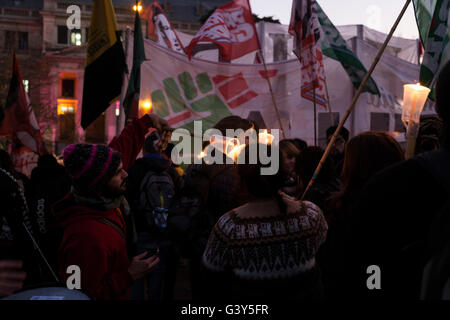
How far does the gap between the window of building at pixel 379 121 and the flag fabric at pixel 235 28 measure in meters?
2.57

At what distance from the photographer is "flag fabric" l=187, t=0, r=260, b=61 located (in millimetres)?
6836

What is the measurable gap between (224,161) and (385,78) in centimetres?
577

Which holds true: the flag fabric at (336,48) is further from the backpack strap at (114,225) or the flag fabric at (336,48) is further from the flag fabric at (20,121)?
the backpack strap at (114,225)

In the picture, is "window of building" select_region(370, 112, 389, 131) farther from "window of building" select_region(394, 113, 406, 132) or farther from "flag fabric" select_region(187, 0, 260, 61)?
"flag fabric" select_region(187, 0, 260, 61)

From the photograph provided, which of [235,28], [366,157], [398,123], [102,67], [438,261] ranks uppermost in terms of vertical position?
[235,28]

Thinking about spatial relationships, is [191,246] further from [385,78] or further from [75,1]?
[75,1]

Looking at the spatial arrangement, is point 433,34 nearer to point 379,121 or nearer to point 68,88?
point 379,121

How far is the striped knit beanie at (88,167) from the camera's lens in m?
2.37

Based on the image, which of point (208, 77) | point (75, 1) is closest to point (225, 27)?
point (208, 77)

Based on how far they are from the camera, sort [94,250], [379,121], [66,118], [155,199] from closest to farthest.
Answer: [94,250], [155,199], [379,121], [66,118]

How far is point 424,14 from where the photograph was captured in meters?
3.37

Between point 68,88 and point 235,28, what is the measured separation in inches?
1591

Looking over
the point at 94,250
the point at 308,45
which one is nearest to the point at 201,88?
the point at 308,45

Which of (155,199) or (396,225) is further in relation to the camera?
(155,199)
